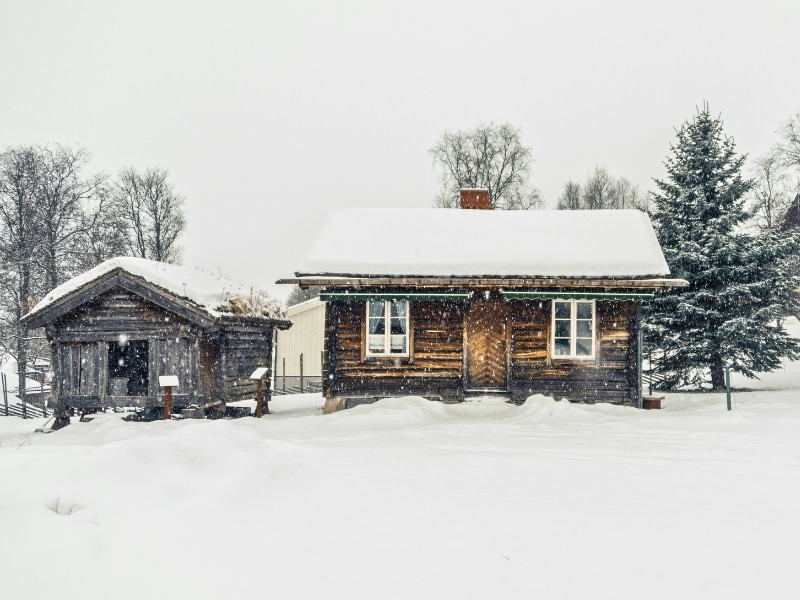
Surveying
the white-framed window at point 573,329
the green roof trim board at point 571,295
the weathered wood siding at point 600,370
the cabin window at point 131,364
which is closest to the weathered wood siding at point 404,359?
the green roof trim board at point 571,295

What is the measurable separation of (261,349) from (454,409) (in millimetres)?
8183

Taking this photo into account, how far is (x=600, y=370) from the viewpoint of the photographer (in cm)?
1641

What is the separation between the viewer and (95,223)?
35750mm

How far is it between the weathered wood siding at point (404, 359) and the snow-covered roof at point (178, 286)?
10.7 ft

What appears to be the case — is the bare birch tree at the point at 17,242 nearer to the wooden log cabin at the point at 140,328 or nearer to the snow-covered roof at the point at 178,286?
the wooden log cabin at the point at 140,328

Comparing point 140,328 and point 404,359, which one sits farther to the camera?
point 140,328

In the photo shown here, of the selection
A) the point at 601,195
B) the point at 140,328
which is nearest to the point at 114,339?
the point at 140,328

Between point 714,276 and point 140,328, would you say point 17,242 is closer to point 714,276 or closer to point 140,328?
point 140,328

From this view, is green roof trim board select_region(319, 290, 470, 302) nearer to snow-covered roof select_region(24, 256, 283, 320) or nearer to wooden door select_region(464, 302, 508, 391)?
wooden door select_region(464, 302, 508, 391)

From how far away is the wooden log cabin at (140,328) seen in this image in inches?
654

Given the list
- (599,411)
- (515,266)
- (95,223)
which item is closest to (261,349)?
(515,266)

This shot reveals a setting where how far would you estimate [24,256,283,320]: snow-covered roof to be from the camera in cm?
1652

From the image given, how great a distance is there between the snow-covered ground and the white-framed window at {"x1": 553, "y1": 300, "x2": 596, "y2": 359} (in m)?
8.20

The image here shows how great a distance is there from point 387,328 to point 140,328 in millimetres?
6738
